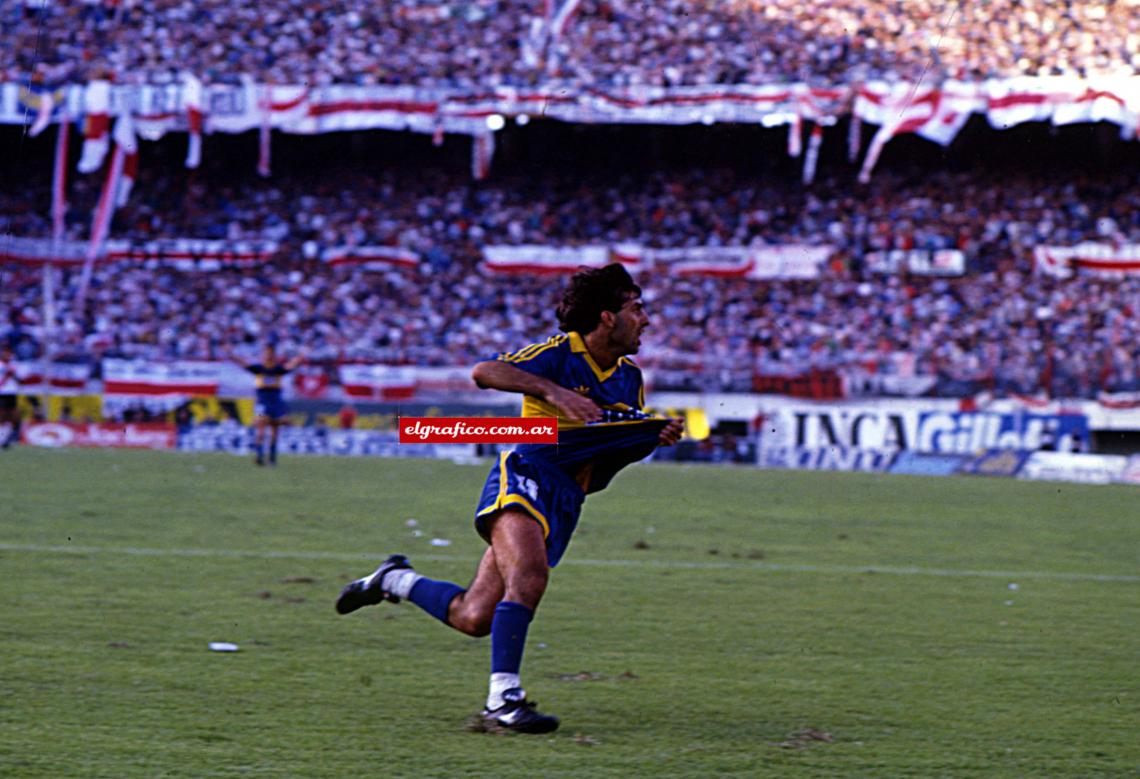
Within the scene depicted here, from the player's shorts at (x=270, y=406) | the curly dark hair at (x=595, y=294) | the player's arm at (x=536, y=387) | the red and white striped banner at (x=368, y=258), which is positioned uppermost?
the red and white striped banner at (x=368, y=258)

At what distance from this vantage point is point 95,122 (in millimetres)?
35844

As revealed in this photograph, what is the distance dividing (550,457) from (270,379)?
17809 millimetres

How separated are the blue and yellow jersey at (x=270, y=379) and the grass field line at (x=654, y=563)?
1123 centimetres

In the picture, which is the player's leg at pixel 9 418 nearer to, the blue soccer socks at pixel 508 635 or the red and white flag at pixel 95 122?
the red and white flag at pixel 95 122

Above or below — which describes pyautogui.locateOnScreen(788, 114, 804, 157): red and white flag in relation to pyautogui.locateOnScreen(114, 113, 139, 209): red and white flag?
above

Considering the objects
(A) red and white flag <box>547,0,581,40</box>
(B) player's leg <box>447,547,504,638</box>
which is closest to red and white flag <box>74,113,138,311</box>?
(A) red and white flag <box>547,0,581,40</box>

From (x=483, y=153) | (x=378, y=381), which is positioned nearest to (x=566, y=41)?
(x=483, y=153)

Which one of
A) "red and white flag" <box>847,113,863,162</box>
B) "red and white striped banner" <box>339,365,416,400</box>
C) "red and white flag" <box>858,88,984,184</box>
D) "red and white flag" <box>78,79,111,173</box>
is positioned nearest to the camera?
"red and white striped banner" <box>339,365,416,400</box>

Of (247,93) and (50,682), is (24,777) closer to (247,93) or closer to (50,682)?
(50,682)

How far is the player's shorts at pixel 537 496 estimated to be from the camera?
5.77 m

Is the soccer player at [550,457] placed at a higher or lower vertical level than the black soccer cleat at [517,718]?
higher

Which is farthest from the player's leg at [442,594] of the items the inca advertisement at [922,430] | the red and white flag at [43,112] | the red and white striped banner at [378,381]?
the red and white flag at [43,112]

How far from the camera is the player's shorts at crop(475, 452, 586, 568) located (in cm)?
577

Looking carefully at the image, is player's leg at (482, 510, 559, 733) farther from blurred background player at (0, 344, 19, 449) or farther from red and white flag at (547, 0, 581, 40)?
red and white flag at (547, 0, 581, 40)
